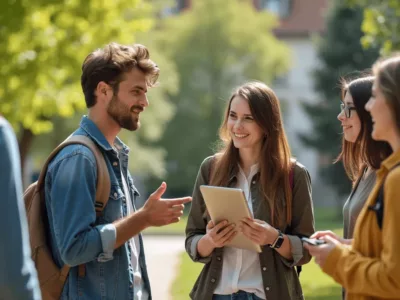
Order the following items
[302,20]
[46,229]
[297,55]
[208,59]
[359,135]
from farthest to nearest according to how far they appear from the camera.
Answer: [302,20] → [297,55] → [208,59] → [359,135] → [46,229]

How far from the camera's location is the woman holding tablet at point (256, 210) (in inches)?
199

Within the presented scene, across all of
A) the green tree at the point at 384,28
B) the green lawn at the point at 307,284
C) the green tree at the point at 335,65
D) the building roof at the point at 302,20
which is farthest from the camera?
the building roof at the point at 302,20

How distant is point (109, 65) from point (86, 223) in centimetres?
87

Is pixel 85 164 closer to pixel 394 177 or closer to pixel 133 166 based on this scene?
pixel 394 177

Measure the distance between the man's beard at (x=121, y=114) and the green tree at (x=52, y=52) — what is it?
12.8 metres

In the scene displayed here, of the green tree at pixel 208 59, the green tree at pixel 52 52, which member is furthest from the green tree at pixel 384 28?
the green tree at pixel 208 59

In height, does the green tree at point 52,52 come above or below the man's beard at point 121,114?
below

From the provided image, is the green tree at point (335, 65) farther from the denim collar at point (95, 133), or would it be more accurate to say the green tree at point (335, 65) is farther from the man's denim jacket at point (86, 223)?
the man's denim jacket at point (86, 223)

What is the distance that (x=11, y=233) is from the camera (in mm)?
2951

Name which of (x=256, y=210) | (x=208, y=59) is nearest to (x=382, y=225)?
(x=256, y=210)

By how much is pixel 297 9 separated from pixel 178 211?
208ft

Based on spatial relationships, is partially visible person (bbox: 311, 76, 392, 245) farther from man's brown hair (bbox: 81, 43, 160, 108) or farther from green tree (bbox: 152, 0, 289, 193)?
green tree (bbox: 152, 0, 289, 193)

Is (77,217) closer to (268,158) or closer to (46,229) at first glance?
(46,229)

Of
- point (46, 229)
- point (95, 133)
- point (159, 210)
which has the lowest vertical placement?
point (46, 229)
